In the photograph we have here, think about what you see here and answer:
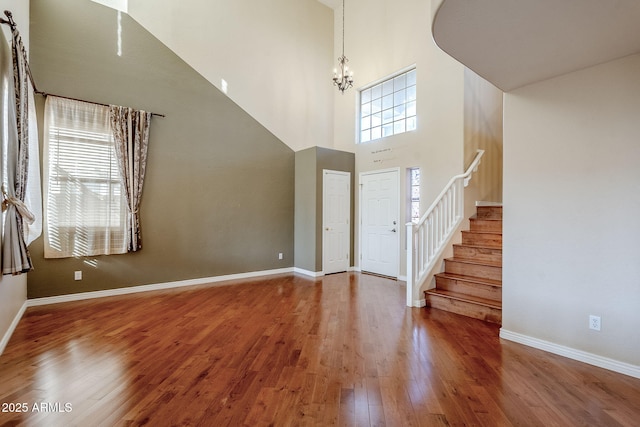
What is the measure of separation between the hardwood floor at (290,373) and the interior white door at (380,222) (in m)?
2.15

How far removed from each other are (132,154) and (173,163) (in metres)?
0.61

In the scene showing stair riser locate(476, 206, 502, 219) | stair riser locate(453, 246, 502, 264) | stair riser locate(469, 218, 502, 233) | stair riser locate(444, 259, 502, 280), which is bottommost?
stair riser locate(444, 259, 502, 280)

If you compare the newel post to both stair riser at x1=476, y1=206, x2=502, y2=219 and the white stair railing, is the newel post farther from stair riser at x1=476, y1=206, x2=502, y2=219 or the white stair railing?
stair riser at x1=476, y1=206, x2=502, y2=219

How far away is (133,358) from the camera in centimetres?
256

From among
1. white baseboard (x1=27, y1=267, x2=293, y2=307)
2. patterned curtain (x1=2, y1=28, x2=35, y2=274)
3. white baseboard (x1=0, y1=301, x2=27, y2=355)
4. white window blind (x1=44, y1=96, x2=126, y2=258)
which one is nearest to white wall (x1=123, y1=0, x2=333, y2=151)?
white window blind (x1=44, y1=96, x2=126, y2=258)

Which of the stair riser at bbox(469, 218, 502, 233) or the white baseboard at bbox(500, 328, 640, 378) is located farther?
the stair riser at bbox(469, 218, 502, 233)

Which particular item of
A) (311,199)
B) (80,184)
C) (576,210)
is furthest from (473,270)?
(80,184)

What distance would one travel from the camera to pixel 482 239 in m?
4.38

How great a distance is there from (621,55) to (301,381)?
352 cm

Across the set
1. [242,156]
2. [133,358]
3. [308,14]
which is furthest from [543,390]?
[308,14]

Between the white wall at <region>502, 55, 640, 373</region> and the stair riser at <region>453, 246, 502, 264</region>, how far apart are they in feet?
3.17

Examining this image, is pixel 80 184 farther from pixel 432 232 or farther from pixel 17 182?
pixel 432 232

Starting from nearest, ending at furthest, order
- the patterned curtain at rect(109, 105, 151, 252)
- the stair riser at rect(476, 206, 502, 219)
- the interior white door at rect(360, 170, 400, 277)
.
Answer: the patterned curtain at rect(109, 105, 151, 252) → the stair riser at rect(476, 206, 502, 219) → the interior white door at rect(360, 170, 400, 277)

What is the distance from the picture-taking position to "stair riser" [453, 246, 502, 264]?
3951 millimetres
